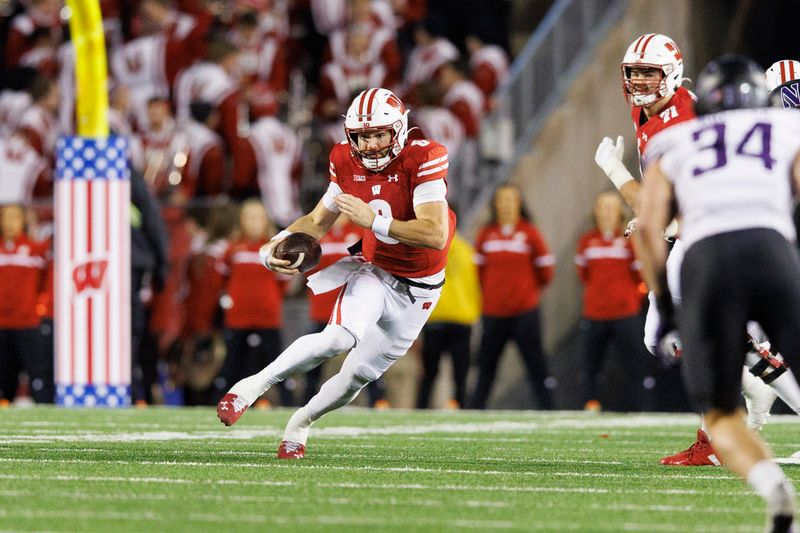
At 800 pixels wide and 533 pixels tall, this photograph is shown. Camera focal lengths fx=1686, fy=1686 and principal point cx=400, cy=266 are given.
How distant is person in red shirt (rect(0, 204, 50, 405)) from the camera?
1338 cm

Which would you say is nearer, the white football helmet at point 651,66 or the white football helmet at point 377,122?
the white football helmet at point 377,122

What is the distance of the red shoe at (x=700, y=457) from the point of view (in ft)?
24.6

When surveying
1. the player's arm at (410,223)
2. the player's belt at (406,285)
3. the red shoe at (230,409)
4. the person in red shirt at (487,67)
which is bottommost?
the red shoe at (230,409)

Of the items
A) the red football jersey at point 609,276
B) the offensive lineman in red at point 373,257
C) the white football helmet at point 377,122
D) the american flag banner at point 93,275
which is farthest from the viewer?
the red football jersey at point 609,276

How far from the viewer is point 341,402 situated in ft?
25.0

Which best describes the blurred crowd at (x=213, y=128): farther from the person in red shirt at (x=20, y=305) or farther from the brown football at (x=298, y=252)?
the brown football at (x=298, y=252)

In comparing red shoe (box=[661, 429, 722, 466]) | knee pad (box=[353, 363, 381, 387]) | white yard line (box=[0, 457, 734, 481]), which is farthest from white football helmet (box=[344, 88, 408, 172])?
red shoe (box=[661, 429, 722, 466])

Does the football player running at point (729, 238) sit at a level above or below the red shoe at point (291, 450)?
above

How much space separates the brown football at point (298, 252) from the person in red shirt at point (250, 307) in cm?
566

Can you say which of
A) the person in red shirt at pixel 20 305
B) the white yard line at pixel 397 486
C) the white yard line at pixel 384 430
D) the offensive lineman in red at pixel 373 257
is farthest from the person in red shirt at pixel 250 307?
the white yard line at pixel 397 486

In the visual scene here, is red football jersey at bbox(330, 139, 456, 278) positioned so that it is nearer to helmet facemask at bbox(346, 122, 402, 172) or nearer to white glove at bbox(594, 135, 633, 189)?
helmet facemask at bbox(346, 122, 402, 172)

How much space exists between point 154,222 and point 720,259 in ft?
29.1

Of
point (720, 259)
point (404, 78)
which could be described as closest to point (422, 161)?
point (720, 259)

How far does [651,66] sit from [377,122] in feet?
4.24
